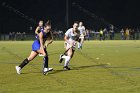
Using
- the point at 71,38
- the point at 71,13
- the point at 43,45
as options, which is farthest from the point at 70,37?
the point at 71,13

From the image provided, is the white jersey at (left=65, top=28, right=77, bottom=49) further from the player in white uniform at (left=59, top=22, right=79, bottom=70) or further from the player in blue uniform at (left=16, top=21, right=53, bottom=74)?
the player in blue uniform at (left=16, top=21, right=53, bottom=74)

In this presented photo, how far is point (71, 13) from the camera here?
63219mm

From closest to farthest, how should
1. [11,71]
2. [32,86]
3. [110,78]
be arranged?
[32,86] → [110,78] → [11,71]

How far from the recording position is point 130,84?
460 inches

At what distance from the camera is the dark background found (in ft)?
203

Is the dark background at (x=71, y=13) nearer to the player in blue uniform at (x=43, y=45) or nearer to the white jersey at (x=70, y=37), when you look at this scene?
the white jersey at (x=70, y=37)

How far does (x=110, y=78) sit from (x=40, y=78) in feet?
7.80

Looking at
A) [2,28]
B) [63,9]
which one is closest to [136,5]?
[63,9]

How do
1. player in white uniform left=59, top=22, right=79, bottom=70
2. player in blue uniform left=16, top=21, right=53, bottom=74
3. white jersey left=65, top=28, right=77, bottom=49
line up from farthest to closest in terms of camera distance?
1. white jersey left=65, top=28, right=77, bottom=49
2. player in white uniform left=59, top=22, right=79, bottom=70
3. player in blue uniform left=16, top=21, right=53, bottom=74

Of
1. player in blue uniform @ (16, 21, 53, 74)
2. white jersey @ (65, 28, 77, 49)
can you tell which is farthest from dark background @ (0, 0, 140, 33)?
player in blue uniform @ (16, 21, 53, 74)

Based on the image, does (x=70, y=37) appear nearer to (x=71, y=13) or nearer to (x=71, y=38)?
(x=71, y=38)

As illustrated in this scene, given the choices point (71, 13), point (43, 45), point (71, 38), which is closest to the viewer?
point (43, 45)

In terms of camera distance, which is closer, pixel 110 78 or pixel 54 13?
pixel 110 78

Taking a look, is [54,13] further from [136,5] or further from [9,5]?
[136,5]
